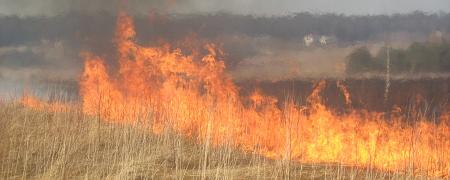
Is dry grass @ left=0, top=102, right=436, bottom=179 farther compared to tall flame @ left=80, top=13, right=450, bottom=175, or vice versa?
tall flame @ left=80, top=13, right=450, bottom=175

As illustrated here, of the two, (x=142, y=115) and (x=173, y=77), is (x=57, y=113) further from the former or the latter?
(x=173, y=77)

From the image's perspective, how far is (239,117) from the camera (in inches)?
723

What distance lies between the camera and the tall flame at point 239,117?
16.3m

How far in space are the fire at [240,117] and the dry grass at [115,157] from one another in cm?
59

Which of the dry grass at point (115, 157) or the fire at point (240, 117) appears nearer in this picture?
the dry grass at point (115, 157)

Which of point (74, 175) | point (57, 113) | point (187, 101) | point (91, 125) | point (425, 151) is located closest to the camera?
point (74, 175)

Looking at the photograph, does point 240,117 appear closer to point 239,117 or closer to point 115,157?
point 239,117

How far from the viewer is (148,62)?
24.0 meters

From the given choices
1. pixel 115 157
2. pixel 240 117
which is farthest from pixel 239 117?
pixel 115 157

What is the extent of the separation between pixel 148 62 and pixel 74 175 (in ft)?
39.0

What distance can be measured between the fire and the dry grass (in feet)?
1.92

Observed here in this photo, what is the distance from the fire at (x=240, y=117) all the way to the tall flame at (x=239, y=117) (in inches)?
1.3

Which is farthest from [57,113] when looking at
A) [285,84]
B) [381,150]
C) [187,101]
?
[381,150]

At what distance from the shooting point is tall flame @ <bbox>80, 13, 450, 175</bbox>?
16.3 m
